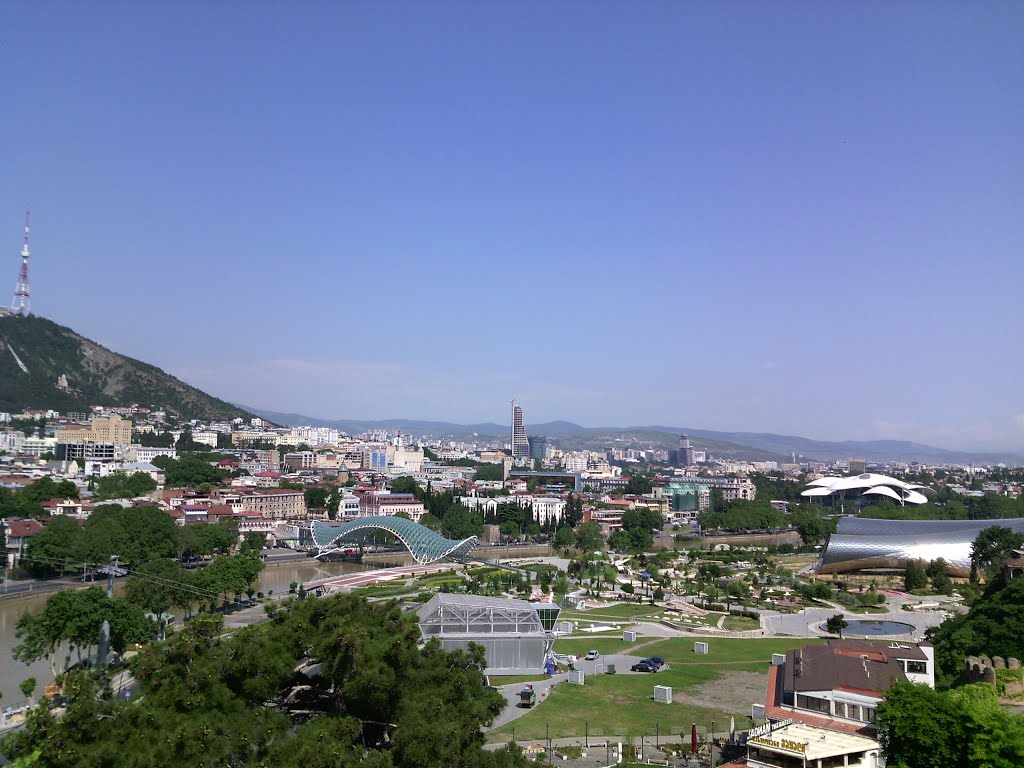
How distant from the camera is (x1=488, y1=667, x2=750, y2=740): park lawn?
1752 centimetres

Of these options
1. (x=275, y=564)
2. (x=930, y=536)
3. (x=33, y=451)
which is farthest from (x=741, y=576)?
(x=33, y=451)

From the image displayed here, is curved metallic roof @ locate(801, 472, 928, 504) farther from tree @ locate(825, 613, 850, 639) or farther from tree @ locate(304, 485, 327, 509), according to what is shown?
tree @ locate(825, 613, 850, 639)

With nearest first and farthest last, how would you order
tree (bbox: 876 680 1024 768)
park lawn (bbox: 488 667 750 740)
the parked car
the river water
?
tree (bbox: 876 680 1024 768) → park lawn (bbox: 488 667 750 740) → the parked car → the river water

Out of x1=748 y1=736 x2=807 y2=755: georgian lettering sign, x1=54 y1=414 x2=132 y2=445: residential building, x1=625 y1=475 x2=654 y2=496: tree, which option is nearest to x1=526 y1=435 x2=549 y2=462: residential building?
x1=625 y1=475 x2=654 y2=496: tree

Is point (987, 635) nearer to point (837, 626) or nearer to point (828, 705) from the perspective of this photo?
point (837, 626)

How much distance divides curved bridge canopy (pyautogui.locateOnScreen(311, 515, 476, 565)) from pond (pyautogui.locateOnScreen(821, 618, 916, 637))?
73.6ft

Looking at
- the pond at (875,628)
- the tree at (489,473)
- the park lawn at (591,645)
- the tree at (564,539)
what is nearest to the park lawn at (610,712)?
the park lawn at (591,645)

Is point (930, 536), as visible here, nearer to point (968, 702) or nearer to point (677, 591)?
point (677, 591)

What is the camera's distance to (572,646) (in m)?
26.0

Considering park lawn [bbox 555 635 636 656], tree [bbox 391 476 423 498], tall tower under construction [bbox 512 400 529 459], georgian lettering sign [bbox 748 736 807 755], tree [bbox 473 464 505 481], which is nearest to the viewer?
georgian lettering sign [bbox 748 736 807 755]

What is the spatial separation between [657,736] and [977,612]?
1134 cm

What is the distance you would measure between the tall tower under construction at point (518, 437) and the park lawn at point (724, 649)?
122071 millimetres

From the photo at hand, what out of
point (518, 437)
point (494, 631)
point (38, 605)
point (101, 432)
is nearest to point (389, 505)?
point (38, 605)

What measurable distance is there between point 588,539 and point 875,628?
27290 mm
